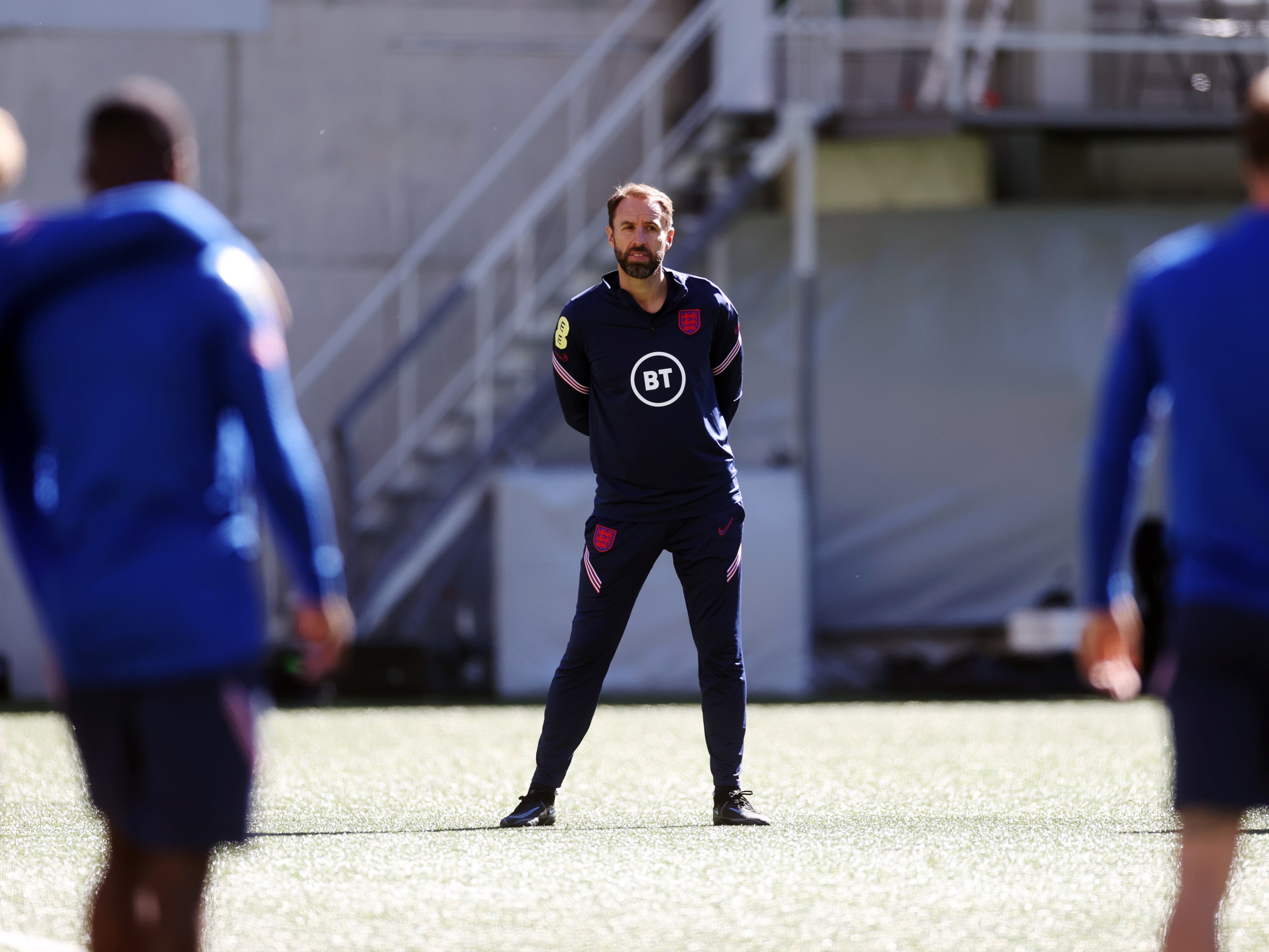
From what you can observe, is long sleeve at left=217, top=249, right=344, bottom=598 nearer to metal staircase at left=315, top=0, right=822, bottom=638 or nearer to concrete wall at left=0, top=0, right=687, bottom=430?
metal staircase at left=315, top=0, right=822, bottom=638

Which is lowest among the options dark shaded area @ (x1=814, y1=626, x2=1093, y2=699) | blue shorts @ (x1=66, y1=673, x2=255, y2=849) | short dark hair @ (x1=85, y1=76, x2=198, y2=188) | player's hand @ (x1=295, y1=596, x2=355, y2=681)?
dark shaded area @ (x1=814, y1=626, x2=1093, y2=699)

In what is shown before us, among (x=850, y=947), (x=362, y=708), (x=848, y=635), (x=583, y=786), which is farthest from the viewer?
(x=848, y=635)

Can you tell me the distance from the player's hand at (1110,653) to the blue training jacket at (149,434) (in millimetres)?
1110

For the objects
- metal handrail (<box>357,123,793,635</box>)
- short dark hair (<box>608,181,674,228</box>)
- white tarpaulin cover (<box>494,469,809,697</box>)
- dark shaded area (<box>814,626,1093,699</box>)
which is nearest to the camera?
short dark hair (<box>608,181,674,228</box>)

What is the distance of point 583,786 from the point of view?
702 centimetres

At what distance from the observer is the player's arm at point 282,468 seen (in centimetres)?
272

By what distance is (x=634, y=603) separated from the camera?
5.85 m

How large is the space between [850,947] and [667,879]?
0.86 meters

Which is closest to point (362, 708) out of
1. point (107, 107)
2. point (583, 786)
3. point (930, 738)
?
point (930, 738)

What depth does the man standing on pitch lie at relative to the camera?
227 inches

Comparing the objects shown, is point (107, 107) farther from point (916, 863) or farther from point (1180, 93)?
point (1180, 93)

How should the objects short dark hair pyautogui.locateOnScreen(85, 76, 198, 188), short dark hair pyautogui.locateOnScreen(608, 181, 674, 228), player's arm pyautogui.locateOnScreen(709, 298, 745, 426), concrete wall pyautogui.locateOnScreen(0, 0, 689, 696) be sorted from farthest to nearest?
concrete wall pyautogui.locateOnScreen(0, 0, 689, 696), player's arm pyautogui.locateOnScreen(709, 298, 745, 426), short dark hair pyautogui.locateOnScreen(608, 181, 674, 228), short dark hair pyautogui.locateOnScreen(85, 76, 198, 188)

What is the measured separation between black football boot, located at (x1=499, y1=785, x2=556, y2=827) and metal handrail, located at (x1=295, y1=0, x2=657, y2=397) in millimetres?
8930

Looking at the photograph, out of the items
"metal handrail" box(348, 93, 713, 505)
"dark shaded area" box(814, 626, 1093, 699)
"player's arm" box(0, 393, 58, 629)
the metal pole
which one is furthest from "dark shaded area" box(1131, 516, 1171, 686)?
"player's arm" box(0, 393, 58, 629)
